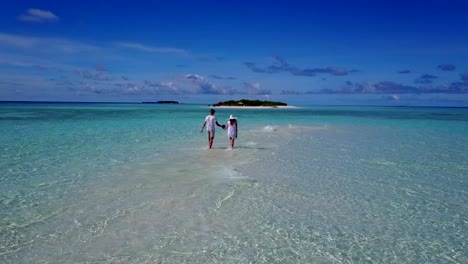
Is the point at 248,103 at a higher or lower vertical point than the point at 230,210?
higher

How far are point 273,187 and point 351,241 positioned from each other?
156 inches

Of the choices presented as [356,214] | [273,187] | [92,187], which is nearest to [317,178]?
[273,187]

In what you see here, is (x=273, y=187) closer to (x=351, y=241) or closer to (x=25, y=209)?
(x=351, y=241)

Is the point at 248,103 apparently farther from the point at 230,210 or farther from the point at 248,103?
the point at 230,210

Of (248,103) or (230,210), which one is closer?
(230,210)

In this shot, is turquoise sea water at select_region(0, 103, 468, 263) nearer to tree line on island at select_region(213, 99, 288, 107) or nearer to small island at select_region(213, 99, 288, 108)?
small island at select_region(213, 99, 288, 108)

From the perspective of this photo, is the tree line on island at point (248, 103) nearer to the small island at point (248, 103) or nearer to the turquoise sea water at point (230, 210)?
the small island at point (248, 103)

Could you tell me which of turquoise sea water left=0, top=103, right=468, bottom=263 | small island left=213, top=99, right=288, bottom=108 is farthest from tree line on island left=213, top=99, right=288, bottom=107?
turquoise sea water left=0, top=103, right=468, bottom=263

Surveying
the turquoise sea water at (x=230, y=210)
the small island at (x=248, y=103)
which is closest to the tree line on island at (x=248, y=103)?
the small island at (x=248, y=103)

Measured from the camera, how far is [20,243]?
6.22 m

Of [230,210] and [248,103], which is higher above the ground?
[248,103]

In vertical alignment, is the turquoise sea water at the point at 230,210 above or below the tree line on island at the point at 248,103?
below

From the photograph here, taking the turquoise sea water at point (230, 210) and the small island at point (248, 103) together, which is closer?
the turquoise sea water at point (230, 210)

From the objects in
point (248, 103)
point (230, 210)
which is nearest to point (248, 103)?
point (248, 103)
